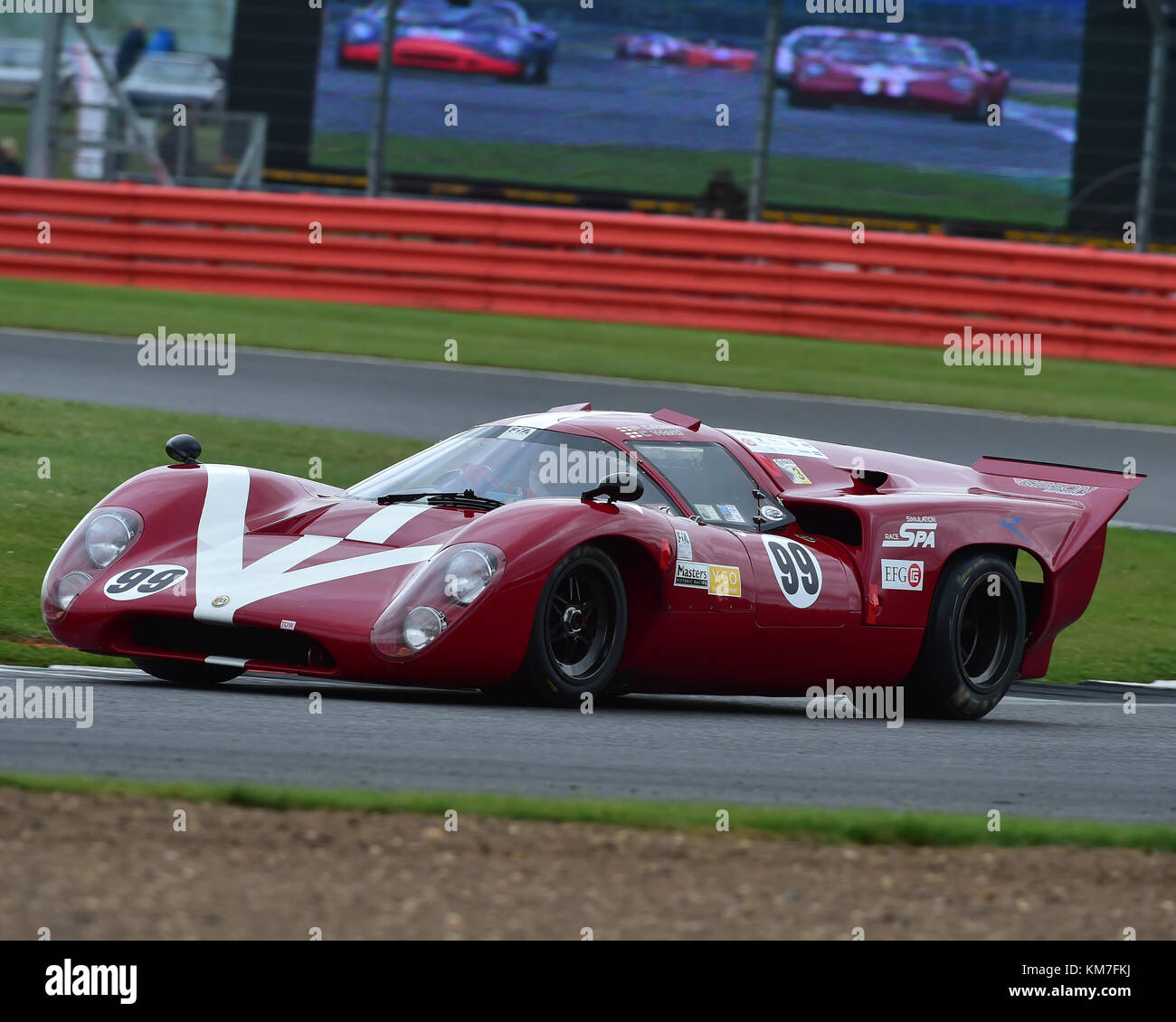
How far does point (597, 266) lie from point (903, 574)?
10651 mm

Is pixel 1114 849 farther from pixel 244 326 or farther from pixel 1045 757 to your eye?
pixel 244 326

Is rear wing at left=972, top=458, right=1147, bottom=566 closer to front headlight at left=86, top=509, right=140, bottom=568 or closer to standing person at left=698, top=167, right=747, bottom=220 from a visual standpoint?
front headlight at left=86, top=509, right=140, bottom=568

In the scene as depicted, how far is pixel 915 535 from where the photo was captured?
788 cm

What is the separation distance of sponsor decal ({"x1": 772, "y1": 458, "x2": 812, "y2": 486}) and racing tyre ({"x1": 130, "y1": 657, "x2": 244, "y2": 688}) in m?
2.33

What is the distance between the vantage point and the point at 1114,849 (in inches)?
197

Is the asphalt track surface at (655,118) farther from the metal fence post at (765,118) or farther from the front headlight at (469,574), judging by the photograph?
the front headlight at (469,574)

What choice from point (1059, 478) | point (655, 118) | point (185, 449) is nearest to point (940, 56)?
point (655, 118)

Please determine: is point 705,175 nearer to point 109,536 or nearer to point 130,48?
point 130,48

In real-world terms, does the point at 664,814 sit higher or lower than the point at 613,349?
lower

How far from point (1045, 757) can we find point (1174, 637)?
369 centimetres

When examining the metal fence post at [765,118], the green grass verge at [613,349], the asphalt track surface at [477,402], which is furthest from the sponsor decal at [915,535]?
the metal fence post at [765,118]

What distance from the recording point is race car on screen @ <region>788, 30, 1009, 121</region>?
2103 centimetres

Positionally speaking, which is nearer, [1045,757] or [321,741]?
[321,741]
